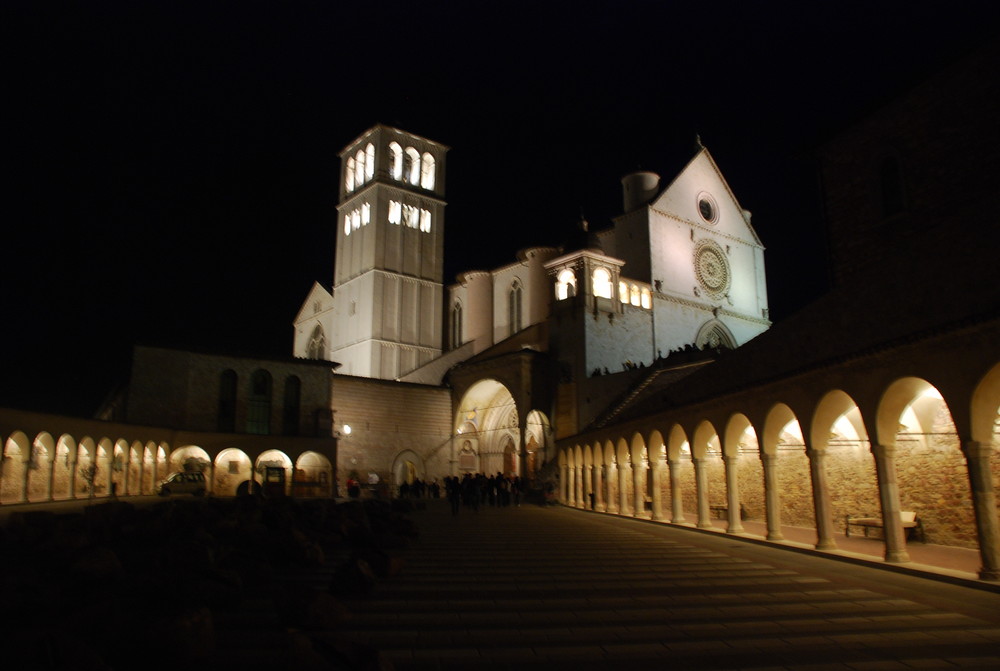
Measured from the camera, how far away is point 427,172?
5566cm

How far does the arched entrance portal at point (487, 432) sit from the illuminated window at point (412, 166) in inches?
790

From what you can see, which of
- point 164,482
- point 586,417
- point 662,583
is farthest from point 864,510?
point 164,482

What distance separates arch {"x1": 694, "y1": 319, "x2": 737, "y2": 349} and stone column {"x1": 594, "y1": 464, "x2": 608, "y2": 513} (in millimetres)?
17276

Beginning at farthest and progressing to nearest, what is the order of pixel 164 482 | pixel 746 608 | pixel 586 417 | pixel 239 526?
pixel 586 417 → pixel 164 482 → pixel 239 526 → pixel 746 608

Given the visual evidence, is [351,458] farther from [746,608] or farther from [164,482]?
[746,608]

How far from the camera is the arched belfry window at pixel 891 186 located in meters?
16.6

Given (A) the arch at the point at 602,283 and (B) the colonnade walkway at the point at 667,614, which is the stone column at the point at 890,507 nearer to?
(B) the colonnade walkway at the point at 667,614

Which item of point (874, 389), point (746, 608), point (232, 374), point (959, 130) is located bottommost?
point (746, 608)

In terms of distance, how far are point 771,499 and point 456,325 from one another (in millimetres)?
38959

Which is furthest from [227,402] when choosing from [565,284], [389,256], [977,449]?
[977,449]

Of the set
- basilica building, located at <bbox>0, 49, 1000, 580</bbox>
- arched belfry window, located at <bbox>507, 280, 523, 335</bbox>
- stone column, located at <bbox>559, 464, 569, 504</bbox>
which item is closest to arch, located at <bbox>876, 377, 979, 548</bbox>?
basilica building, located at <bbox>0, 49, 1000, 580</bbox>

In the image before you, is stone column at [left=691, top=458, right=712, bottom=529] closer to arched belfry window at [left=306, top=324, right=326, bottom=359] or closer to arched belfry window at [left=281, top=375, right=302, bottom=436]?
arched belfry window at [left=281, top=375, right=302, bottom=436]

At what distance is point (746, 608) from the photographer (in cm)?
788

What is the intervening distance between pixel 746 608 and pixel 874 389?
5523 millimetres
